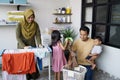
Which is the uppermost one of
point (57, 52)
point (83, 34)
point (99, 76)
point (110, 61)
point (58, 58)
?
point (83, 34)

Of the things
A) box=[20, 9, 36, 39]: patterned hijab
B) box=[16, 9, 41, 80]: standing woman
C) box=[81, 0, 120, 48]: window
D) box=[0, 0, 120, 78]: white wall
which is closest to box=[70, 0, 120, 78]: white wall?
box=[0, 0, 120, 78]: white wall

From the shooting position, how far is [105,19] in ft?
10.6

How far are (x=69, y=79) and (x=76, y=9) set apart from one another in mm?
2302

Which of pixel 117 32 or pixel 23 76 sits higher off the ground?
pixel 117 32

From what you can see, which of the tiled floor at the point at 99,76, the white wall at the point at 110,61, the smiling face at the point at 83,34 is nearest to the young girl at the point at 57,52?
the smiling face at the point at 83,34

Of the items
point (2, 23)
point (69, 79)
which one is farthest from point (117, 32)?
point (2, 23)

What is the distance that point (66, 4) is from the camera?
14.4ft

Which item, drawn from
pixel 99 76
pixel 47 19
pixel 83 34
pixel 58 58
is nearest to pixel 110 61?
pixel 99 76

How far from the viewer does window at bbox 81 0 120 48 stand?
2.98 m

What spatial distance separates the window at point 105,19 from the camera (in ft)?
9.78

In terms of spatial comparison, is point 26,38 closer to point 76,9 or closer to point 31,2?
point 31,2

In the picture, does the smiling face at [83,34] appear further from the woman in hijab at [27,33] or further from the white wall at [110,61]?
the woman in hijab at [27,33]

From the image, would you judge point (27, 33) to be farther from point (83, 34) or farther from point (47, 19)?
point (47, 19)

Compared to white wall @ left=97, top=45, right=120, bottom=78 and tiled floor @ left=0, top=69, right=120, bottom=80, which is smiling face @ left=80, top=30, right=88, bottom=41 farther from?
tiled floor @ left=0, top=69, right=120, bottom=80
